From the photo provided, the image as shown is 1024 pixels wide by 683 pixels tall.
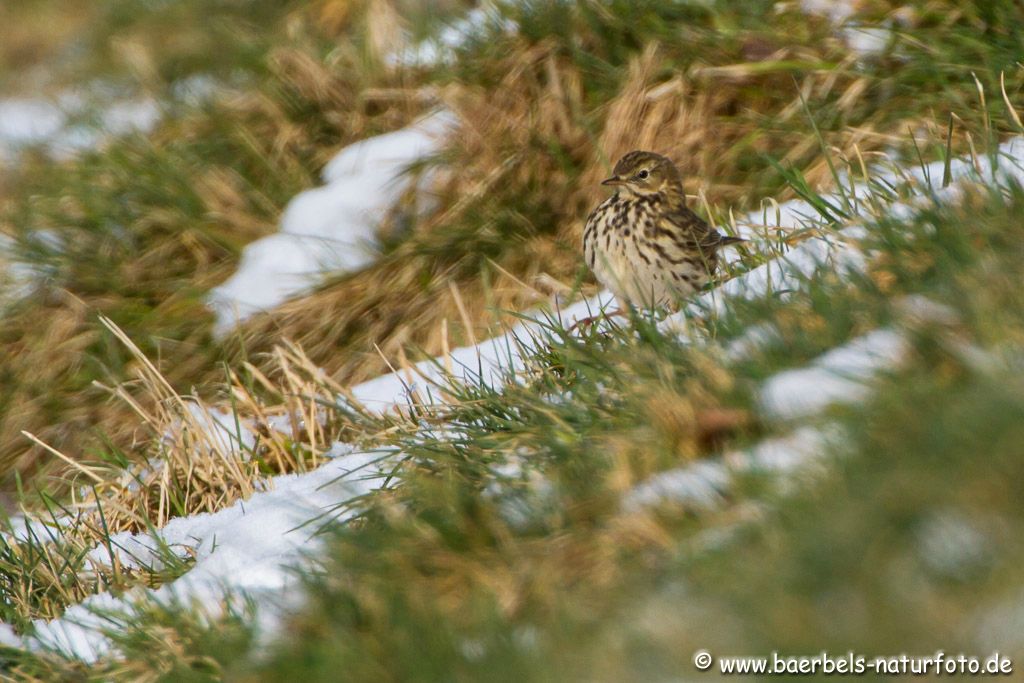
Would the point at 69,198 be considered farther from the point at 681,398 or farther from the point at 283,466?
the point at 681,398

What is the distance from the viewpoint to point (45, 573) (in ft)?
13.1

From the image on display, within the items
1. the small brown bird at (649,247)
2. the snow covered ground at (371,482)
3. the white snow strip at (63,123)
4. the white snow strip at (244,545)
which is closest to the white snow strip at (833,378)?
the snow covered ground at (371,482)

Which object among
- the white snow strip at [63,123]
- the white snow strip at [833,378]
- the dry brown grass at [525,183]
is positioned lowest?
the dry brown grass at [525,183]

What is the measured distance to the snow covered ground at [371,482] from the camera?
2865mm

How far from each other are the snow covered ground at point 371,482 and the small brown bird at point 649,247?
0.25 metres

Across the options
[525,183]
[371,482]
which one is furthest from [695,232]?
[371,482]

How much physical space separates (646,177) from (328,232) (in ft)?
6.88

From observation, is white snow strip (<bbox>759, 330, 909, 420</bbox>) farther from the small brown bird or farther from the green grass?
the small brown bird

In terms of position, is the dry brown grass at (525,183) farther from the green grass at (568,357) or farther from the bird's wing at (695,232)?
the bird's wing at (695,232)

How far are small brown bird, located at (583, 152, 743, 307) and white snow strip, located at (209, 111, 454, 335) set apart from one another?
6.15 feet

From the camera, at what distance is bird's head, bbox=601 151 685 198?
5261mm

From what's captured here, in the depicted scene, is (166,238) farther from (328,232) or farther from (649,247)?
(649,247)

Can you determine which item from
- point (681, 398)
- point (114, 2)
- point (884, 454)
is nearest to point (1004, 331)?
point (884, 454)

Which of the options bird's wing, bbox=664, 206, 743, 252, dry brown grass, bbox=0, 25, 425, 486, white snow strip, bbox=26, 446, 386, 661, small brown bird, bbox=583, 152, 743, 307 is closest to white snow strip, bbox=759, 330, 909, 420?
white snow strip, bbox=26, 446, 386, 661
